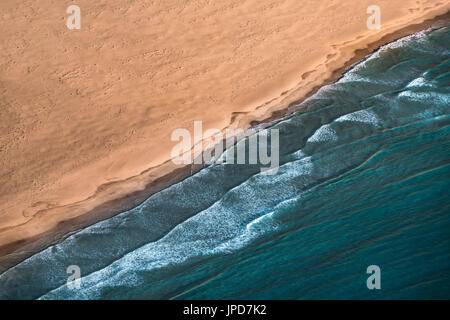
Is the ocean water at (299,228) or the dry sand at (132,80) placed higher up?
the dry sand at (132,80)

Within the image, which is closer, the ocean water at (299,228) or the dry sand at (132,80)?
the ocean water at (299,228)

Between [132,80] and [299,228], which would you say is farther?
[132,80]

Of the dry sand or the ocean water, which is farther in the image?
the dry sand

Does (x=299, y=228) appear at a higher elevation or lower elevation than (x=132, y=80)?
lower

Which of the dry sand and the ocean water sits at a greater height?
the dry sand
